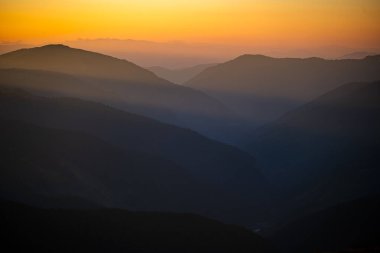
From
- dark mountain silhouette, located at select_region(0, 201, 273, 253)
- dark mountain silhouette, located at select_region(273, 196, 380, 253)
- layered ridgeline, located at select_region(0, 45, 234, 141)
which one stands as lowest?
dark mountain silhouette, located at select_region(273, 196, 380, 253)

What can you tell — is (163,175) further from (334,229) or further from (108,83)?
(108,83)

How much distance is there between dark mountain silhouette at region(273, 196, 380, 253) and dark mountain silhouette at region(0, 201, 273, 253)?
35.1ft

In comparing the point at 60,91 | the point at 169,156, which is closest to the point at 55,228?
the point at 169,156

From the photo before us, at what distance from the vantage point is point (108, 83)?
509ft

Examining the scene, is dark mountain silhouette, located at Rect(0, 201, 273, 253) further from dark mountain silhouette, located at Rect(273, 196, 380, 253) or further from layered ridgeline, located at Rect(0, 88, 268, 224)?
layered ridgeline, located at Rect(0, 88, 268, 224)

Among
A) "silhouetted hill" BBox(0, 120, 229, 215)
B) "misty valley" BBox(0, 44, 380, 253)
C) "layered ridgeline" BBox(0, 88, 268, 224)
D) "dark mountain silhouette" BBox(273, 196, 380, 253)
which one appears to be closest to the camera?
"misty valley" BBox(0, 44, 380, 253)

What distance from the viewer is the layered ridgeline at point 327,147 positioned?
87.0 m

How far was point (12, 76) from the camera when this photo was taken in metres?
127

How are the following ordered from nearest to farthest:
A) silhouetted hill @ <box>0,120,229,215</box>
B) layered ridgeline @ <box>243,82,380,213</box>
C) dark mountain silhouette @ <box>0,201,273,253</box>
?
dark mountain silhouette @ <box>0,201,273,253</box>, silhouetted hill @ <box>0,120,229,215</box>, layered ridgeline @ <box>243,82,380,213</box>

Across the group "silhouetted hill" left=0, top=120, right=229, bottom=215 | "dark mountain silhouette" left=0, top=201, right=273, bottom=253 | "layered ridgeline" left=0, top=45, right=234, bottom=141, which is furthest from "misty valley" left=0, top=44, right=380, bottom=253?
"layered ridgeline" left=0, top=45, right=234, bottom=141

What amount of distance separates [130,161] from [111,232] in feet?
119

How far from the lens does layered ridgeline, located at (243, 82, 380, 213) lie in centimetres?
8702

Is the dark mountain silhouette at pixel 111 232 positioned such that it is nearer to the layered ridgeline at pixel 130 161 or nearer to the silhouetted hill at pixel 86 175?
the silhouetted hill at pixel 86 175

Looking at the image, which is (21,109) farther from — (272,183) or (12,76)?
(272,183)
